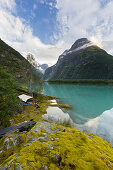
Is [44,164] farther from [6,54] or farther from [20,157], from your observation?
[6,54]

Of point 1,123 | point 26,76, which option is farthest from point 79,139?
point 26,76

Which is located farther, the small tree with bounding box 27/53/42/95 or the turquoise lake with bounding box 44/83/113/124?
the small tree with bounding box 27/53/42/95

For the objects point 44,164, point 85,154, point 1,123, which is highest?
point 44,164

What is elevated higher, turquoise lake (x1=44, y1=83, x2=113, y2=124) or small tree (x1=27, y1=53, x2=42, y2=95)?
small tree (x1=27, y1=53, x2=42, y2=95)

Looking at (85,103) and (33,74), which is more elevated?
(33,74)

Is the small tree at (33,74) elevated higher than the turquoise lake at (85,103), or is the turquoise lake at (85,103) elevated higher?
the small tree at (33,74)

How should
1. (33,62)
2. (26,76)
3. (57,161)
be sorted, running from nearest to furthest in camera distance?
(57,161) → (33,62) → (26,76)

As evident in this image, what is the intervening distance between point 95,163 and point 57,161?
4.42 feet

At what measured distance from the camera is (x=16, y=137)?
416 cm

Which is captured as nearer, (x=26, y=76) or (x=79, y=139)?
(x=79, y=139)

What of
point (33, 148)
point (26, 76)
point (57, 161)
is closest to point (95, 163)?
point (57, 161)

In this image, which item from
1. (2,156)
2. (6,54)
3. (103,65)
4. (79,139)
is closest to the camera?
(2,156)

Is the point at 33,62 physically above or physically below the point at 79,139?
above

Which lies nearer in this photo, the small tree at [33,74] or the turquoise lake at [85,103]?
the turquoise lake at [85,103]
